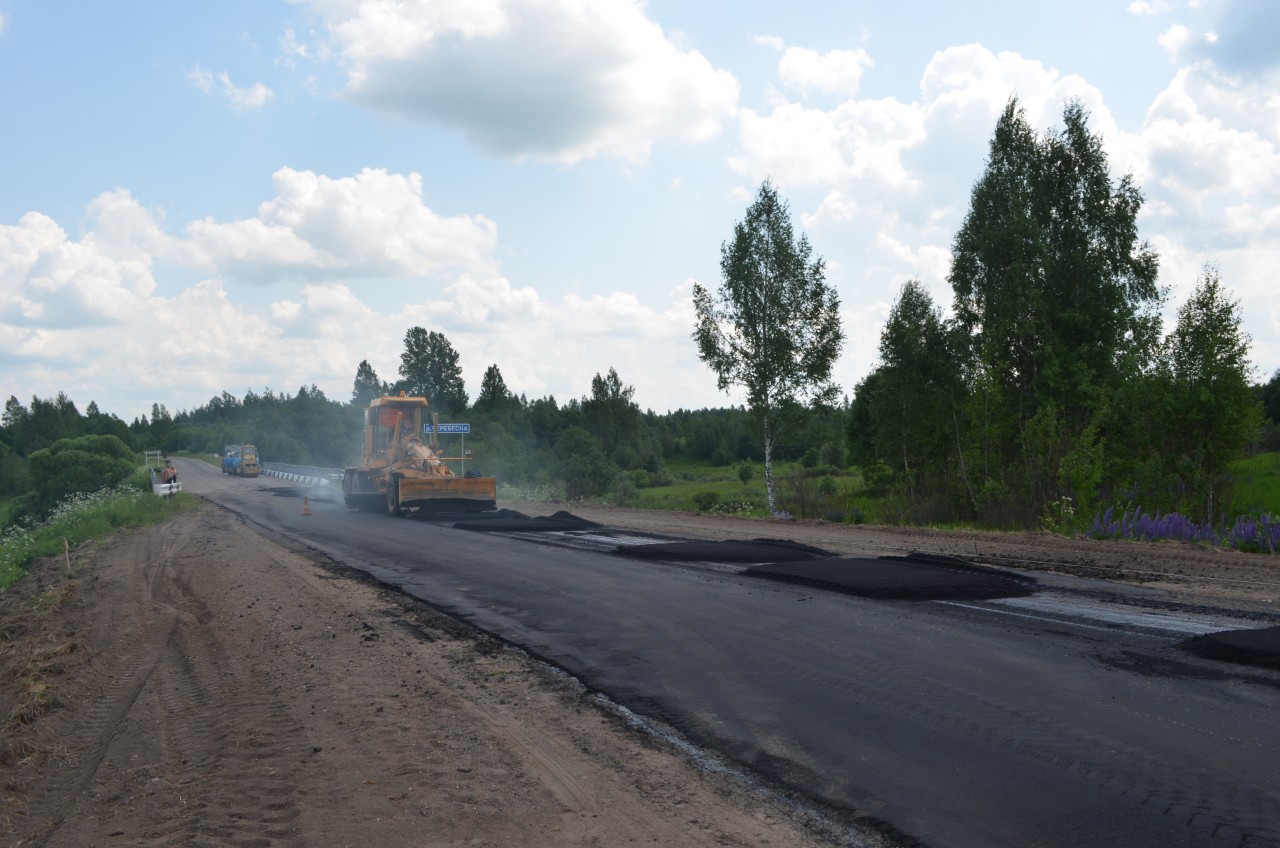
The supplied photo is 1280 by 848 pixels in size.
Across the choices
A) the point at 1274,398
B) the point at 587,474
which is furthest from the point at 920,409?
the point at 1274,398

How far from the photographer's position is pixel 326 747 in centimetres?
568

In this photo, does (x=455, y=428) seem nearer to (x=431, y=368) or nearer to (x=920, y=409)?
(x=920, y=409)

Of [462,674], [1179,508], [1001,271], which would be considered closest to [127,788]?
[462,674]

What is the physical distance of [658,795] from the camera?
4.79 m

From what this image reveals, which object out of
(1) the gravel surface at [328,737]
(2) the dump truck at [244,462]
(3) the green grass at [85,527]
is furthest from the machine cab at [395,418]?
(2) the dump truck at [244,462]

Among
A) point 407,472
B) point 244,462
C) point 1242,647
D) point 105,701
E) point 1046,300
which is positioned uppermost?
point 1046,300

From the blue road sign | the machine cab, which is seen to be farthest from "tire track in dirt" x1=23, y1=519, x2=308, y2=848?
the machine cab

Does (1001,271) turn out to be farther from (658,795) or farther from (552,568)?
(658,795)

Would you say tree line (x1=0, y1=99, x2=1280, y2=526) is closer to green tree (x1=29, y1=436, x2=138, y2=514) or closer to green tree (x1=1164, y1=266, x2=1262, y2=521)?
green tree (x1=1164, y1=266, x2=1262, y2=521)

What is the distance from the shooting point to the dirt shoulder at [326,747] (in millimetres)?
4488

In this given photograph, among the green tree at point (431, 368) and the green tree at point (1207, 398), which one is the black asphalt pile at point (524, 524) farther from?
the green tree at point (431, 368)

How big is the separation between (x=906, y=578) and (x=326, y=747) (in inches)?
283

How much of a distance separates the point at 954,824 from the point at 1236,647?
160 inches

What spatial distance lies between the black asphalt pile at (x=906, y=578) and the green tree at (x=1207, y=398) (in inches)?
333
